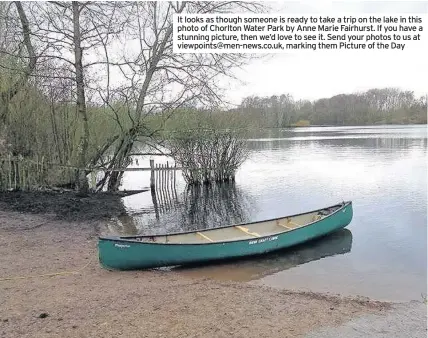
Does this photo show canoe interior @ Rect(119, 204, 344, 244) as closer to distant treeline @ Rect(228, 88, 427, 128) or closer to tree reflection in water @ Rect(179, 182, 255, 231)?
tree reflection in water @ Rect(179, 182, 255, 231)

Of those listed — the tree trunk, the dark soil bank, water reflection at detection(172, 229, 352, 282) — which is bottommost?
water reflection at detection(172, 229, 352, 282)

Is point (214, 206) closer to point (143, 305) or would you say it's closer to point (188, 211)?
point (188, 211)

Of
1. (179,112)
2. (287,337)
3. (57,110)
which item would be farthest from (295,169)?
(287,337)

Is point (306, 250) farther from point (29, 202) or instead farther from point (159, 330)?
point (29, 202)

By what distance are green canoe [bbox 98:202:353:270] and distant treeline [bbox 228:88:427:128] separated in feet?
151

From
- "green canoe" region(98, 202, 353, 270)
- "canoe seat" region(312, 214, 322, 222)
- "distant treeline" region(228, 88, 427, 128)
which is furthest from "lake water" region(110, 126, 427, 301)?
"distant treeline" region(228, 88, 427, 128)

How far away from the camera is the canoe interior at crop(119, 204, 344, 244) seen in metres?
8.52

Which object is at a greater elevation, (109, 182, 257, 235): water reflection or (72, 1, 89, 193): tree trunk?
(72, 1, 89, 193): tree trunk

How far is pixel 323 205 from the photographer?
14875mm

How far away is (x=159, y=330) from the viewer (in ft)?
15.6

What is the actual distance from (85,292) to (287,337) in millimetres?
3058

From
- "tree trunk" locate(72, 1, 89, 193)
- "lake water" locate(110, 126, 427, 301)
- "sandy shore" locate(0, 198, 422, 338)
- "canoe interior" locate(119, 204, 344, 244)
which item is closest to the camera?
"sandy shore" locate(0, 198, 422, 338)

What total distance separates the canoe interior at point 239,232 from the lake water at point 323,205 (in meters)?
0.65

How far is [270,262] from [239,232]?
1.25 metres
